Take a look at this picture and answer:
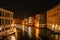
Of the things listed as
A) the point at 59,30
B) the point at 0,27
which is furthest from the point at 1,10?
the point at 59,30

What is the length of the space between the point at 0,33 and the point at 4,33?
2569mm

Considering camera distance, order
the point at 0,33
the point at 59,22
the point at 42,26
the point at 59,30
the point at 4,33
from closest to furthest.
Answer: the point at 0,33 → the point at 4,33 → the point at 59,30 → the point at 59,22 → the point at 42,26

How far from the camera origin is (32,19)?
10381 centimetres

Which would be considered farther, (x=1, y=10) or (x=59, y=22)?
(x=59, y=22)

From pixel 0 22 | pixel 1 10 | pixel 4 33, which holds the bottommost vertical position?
pixel 4 33

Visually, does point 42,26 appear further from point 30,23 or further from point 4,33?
point 4,33

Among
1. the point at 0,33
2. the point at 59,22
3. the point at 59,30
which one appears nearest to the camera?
the point at 0,33

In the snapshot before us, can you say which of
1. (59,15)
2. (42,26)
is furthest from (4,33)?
(42,26)

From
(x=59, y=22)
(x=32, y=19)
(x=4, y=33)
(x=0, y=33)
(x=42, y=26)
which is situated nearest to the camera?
(x=0, y=33)

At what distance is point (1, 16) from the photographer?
34.2 metres

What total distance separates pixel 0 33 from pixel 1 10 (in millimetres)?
4721

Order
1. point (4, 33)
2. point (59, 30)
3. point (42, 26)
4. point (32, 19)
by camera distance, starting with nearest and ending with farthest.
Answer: point (4, 33) < point (59, 30) < point (42, 26) < point (32, 19)

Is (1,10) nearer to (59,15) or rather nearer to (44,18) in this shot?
(59,15)

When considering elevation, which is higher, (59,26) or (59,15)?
(59,15)
